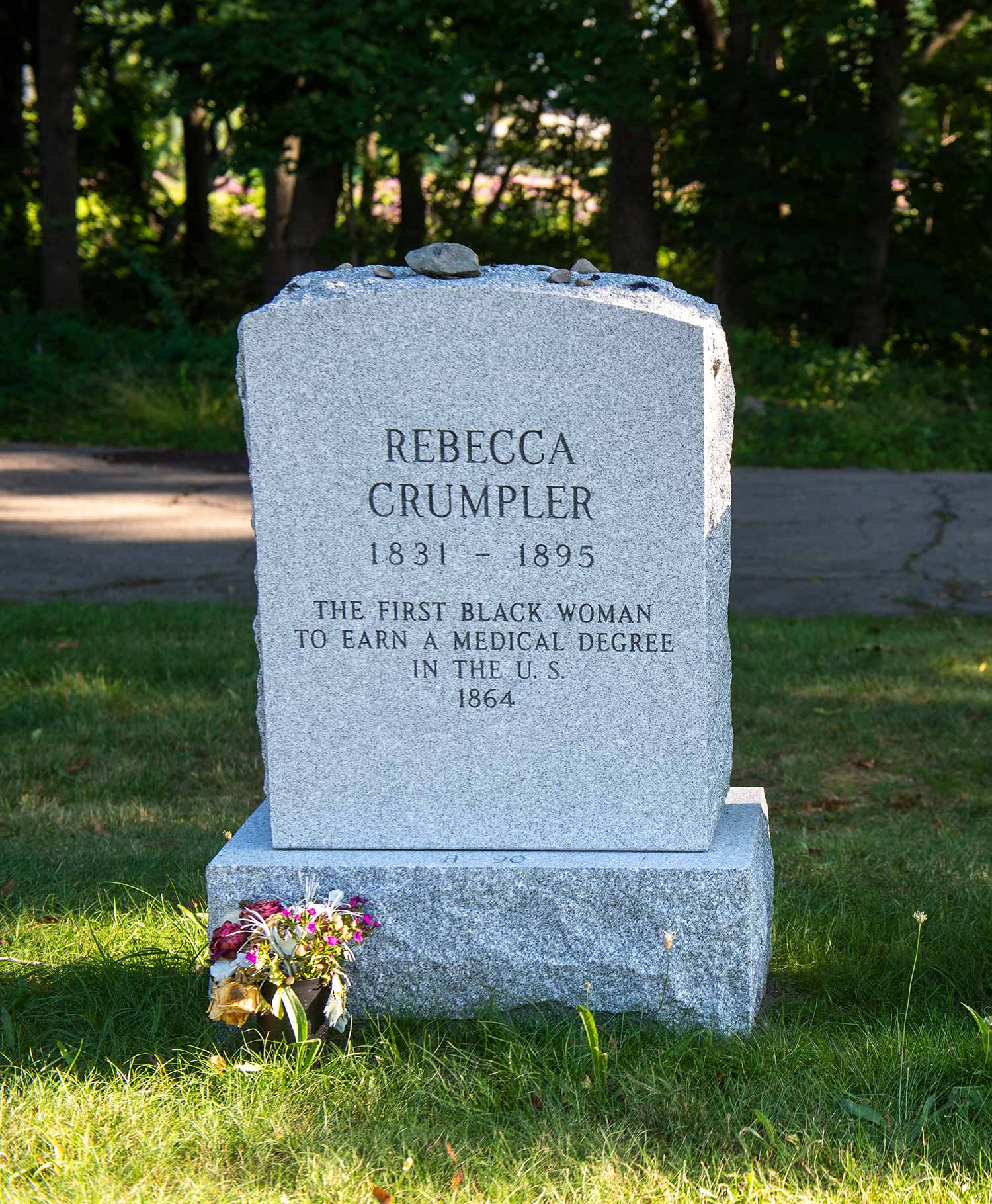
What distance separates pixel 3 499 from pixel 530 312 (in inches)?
345

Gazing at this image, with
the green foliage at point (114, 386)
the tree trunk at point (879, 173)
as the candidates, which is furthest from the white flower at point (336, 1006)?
the tree trunk at point (879, 173)

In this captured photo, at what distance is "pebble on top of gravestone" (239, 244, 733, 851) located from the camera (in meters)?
3.12

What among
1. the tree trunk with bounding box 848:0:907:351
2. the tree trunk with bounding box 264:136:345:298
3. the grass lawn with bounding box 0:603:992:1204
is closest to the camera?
the grass lawn with bounding box 0:603:992:1204

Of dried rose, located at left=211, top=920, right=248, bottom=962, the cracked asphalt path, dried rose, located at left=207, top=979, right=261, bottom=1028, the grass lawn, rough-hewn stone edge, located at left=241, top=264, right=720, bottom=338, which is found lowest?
the cracked asphalt path

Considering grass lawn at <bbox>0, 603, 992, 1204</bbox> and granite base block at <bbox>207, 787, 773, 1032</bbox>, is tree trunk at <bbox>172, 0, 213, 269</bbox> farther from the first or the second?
granite base block at <bbox>207, 787, 773, 1032</bbox>

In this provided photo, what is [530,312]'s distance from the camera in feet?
10.2

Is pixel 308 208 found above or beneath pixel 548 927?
above

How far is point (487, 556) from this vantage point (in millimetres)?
3215

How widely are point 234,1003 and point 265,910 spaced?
237 millimetres

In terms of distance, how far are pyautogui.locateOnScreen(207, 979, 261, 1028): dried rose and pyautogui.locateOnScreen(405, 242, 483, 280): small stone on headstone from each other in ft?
5.50

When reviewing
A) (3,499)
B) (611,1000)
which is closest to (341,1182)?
(611,1000)

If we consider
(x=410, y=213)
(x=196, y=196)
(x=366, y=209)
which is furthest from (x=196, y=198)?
(x=410, y=213)

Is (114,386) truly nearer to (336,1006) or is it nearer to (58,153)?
(58,153)

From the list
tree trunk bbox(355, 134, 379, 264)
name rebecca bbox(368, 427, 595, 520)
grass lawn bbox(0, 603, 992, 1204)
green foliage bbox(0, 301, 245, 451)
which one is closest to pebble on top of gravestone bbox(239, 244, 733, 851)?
name rebecca bbox(368, 427, 595, 520)
